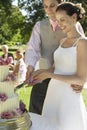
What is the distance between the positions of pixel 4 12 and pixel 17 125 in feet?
79.9

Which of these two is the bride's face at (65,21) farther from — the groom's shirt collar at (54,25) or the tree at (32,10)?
the tree at (32,10)

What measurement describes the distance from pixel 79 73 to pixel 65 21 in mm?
385

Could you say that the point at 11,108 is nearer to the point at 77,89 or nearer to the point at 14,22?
the point at 77,89

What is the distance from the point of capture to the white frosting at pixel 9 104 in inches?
93.0

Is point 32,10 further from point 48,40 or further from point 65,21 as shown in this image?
point 65,21

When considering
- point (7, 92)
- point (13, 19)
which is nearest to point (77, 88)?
point (7, 92)

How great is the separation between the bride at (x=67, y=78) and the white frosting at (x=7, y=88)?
0.32 meters

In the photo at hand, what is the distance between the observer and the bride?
271 cm

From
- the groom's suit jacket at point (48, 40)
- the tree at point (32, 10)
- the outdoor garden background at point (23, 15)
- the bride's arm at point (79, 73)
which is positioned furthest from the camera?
the outdoor garden background at point (23, 15)

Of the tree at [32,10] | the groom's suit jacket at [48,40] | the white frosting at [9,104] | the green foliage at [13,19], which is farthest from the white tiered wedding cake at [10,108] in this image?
the green foliage at [13,19]

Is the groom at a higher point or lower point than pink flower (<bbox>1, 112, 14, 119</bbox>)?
higher

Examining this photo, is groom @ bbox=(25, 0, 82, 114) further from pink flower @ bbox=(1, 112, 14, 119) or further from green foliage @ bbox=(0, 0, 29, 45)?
green foliage @ bbox=(0, 0, 29, 45)

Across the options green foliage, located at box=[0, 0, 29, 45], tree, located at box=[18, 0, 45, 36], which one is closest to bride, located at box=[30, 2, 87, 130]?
tree, located at box=[18, 0, 45, 36]

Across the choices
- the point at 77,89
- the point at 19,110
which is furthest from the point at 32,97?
the point at 19,110
